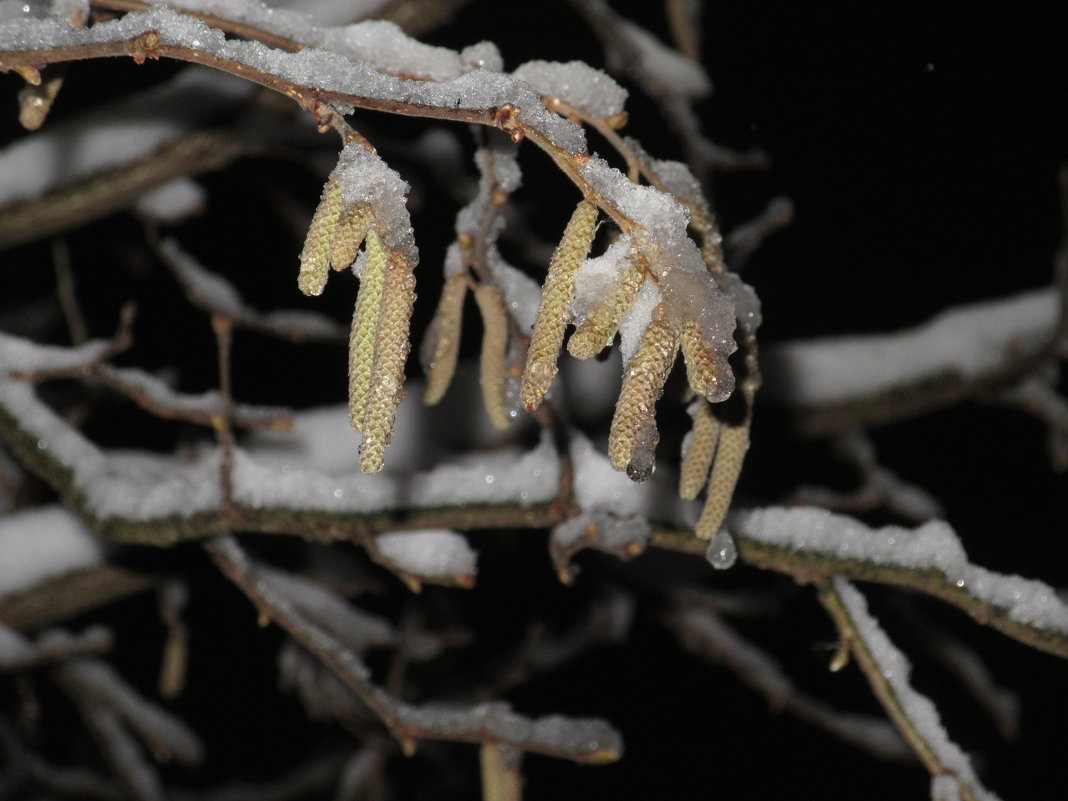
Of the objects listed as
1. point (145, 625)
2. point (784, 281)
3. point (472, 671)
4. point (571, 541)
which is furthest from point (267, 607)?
point (784, 281)

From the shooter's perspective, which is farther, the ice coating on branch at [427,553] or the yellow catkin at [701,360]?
the ice coating on branch at [427,553]

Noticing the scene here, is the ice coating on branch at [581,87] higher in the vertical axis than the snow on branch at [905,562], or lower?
higher

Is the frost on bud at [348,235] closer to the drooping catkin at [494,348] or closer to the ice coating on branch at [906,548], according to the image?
the drooping catkin at [494,348]

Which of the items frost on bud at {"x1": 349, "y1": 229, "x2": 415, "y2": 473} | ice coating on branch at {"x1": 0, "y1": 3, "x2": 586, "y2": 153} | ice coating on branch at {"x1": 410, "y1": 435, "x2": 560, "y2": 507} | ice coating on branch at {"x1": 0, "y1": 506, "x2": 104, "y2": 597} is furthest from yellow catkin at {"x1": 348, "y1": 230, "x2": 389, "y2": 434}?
ice coating on branch at {"x1": 0, "y1": 506, "x2": 104, "y2": 597}

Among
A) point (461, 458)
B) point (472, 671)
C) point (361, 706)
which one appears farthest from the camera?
point (472, 671)

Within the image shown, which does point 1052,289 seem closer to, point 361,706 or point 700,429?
point 700,429

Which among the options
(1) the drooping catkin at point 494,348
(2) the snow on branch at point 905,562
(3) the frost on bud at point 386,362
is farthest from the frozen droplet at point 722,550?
(3) the frost on bud at point 386,362

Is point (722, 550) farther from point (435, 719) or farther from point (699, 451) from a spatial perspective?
point (435, 719)
